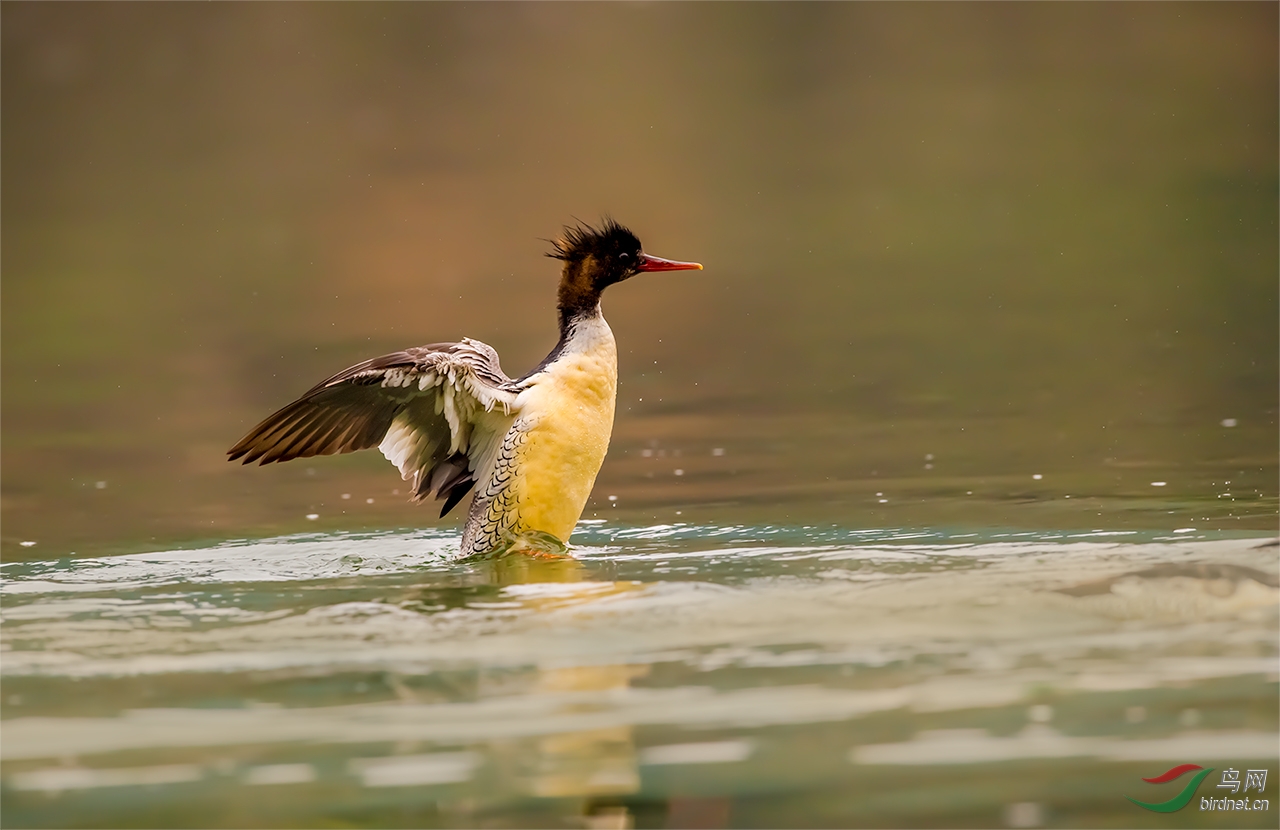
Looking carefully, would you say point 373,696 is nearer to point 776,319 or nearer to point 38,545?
point 38,545

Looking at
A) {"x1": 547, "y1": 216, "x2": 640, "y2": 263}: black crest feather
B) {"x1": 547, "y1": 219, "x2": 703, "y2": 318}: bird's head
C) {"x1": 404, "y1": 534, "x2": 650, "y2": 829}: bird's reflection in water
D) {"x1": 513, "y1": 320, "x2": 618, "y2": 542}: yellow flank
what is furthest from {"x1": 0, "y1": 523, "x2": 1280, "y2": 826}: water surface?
{"x1": 547, "y1": 216, "x2": 640, "y2": 263}: black crest feather

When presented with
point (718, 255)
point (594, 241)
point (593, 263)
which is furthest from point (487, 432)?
point (718, 255)

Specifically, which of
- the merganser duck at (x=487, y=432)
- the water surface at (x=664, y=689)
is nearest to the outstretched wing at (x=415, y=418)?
the merganser duck at (x=487, y=432)

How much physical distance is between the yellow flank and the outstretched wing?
0.20m

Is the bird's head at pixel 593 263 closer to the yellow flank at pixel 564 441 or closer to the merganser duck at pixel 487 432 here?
the merganser duck at pixel 487 432

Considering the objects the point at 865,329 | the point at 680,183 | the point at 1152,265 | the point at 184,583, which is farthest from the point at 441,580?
the point at 680,183

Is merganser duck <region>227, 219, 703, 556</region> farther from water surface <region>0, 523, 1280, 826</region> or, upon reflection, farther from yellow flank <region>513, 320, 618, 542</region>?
water surface <region>0, 523, 1280, 826</region>

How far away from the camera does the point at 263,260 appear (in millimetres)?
23047

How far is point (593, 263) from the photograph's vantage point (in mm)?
9508

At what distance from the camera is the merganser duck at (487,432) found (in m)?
8.67

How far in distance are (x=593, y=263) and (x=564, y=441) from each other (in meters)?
1.23

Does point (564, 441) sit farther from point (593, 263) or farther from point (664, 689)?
point (664, 689)

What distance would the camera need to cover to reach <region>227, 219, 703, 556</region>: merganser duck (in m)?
8.67

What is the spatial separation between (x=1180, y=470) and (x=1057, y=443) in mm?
1381
